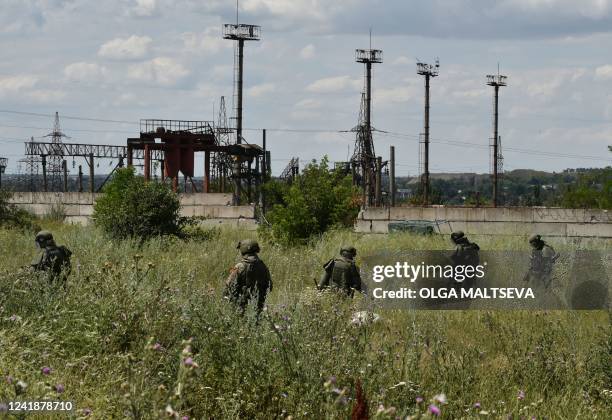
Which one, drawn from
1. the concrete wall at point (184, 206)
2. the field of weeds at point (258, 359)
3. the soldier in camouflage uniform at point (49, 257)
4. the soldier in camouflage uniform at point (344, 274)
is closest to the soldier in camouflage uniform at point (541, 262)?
the soldier in camouflage uniform at point (344, 274)

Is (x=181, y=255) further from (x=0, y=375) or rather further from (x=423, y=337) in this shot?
(x=0, y=375)

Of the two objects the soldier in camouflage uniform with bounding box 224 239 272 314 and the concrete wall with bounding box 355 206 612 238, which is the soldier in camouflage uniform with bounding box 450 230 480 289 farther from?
the concrete wall with bounding box 355 206 612 238

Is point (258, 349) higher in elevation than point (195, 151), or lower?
lower

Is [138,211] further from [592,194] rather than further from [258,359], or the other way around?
[592,194]

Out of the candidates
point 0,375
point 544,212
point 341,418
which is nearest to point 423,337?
point 341,418

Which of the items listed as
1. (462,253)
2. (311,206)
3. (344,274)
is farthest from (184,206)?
(344,274)

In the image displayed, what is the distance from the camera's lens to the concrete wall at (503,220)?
75.9ft

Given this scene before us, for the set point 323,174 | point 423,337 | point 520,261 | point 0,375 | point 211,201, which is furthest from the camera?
point 211,201

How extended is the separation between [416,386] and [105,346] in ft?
7.96

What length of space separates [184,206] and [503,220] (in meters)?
9.24

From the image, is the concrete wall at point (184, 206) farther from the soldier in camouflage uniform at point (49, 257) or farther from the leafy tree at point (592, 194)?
the leafy tree at point (592, 194)

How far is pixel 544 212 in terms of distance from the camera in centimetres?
2486

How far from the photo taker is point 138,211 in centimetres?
2253

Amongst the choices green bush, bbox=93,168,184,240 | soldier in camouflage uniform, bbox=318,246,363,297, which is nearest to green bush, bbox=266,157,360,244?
green bush, bbox=93,168,184,240
